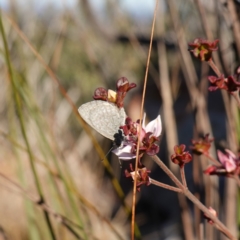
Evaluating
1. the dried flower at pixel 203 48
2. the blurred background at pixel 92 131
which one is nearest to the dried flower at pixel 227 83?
the dried flower at pixel 203 48

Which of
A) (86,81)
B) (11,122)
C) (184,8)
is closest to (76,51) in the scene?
(86,81)

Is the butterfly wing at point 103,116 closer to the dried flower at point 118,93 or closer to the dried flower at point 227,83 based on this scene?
the dried flower at point 118,93

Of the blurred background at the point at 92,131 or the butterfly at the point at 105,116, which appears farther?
the blurred background at the point at 92,131

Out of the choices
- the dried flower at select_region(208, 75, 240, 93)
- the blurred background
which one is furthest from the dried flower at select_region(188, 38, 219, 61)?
the blurred background

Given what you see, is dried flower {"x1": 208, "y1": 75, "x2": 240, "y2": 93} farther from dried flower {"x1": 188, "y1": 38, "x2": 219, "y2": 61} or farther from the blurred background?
the blurred background

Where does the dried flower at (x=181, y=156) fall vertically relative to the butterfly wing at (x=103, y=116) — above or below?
below

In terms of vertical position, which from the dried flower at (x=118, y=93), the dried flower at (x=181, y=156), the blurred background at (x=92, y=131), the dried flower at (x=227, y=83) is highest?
the dried flower at (x=118, y=93)

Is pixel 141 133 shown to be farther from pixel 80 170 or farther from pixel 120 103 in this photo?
pixel 80 170
